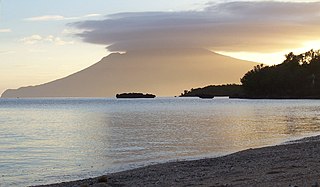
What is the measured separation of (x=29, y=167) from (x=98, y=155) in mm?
5654

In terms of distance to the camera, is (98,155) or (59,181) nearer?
(59,181)

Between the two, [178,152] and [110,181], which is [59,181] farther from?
[178,152]

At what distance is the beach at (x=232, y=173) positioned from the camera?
1515cm

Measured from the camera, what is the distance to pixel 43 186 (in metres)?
19.0

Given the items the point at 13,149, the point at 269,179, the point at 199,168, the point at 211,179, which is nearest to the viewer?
the point at 269,179

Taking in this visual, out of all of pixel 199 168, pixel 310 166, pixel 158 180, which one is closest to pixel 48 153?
pixel 199 168

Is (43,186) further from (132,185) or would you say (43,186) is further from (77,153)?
(77,153)

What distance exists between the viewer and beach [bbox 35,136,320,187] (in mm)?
15152

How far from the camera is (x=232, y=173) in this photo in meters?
18.0

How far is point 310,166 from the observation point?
17453mm

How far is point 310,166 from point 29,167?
12.6 m

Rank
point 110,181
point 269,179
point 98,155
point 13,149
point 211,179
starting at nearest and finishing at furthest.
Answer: point 269,179 < point 211,179 < point 110,181 < point 98,155 < point 13,149

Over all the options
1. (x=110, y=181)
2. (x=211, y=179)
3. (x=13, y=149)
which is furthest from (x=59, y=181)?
(x=13, y=149)

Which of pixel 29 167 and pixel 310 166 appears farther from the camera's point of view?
pixel 29 167
